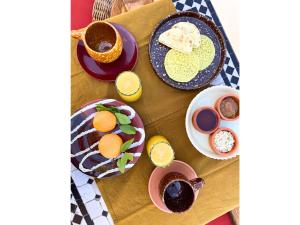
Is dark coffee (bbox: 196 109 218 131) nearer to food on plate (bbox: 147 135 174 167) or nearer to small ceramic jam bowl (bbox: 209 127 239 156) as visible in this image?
small ceramic jam bowl (bbox: 209 127 239 156)

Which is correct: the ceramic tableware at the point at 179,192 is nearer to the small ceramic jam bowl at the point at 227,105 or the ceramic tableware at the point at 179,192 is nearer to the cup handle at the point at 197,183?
the cup handle at the point at 197,183

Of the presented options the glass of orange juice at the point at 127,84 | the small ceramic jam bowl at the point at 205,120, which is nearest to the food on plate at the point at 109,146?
the glass of orange juice at the point at 127,84

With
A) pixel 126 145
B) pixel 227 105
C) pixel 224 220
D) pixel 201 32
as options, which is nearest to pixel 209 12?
pixel 201 32

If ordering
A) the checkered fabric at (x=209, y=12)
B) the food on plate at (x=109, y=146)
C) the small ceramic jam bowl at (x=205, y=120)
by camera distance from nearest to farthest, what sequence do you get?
the food on plate at (x=109, y=146) → the small ceramic jam bowl at (x=205, y=120) → the checkered fabric at (x=209, y=12)

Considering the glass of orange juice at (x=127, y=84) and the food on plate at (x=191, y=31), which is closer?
the glass of orange juice at (x=127, y=84)

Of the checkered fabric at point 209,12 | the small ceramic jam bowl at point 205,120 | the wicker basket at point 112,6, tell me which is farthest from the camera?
the wicker basket at point 112,6

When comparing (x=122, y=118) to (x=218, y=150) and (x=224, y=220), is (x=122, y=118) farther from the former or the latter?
(x=224, y=220)

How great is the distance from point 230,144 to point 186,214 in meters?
0.26

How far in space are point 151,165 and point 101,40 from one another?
41 cm

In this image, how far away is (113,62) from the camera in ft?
3.44

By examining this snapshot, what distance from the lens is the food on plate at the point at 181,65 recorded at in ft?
3.51

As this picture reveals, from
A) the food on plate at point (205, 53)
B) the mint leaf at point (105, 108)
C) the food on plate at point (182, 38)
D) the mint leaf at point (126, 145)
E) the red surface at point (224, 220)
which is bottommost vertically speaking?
the red surface at point (224, 220)

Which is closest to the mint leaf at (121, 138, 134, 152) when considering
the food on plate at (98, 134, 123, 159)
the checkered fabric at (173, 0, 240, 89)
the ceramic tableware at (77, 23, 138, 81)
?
the food on plate at (98, 134, 123, 159)
